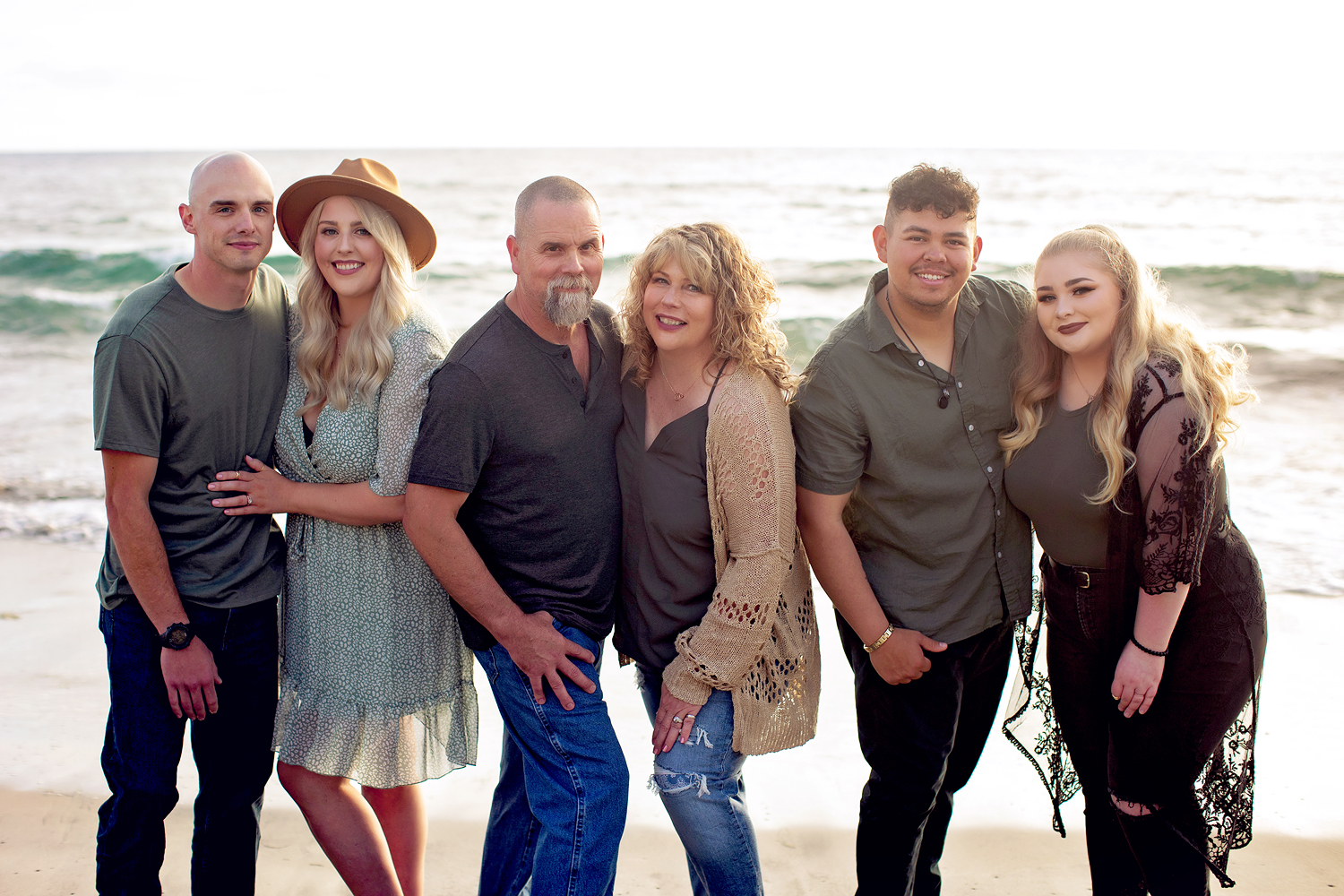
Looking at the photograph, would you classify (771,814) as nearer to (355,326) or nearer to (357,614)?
(357,614)

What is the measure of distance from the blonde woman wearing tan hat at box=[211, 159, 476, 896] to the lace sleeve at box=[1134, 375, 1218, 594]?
199 centimetres

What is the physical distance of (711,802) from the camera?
2.53 m

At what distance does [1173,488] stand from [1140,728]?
27.7 inches

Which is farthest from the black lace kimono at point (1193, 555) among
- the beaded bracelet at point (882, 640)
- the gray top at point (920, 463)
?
the beaded bracelet at point (882, 640)

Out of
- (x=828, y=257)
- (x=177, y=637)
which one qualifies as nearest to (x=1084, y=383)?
(x=177, y=637)

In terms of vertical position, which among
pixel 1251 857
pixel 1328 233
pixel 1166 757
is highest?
pixel 1328 233

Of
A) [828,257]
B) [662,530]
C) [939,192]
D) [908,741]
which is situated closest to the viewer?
[662,530]

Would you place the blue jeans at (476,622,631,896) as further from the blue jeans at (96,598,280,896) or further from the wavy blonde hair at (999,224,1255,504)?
the wavy blonde hair at (999,224,1255,504)

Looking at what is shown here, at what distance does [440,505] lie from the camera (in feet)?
8.21

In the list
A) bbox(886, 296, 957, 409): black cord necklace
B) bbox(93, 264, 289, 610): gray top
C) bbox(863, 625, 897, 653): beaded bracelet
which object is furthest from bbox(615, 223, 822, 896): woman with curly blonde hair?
bbox(93, 264, 289, 610): gray top

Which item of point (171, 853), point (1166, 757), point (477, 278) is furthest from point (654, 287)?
point (477, 278)

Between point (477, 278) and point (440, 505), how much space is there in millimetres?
15760

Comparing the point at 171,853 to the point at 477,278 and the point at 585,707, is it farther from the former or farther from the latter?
the point at 477,278

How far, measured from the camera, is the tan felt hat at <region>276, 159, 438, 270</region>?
2795 millimetres
